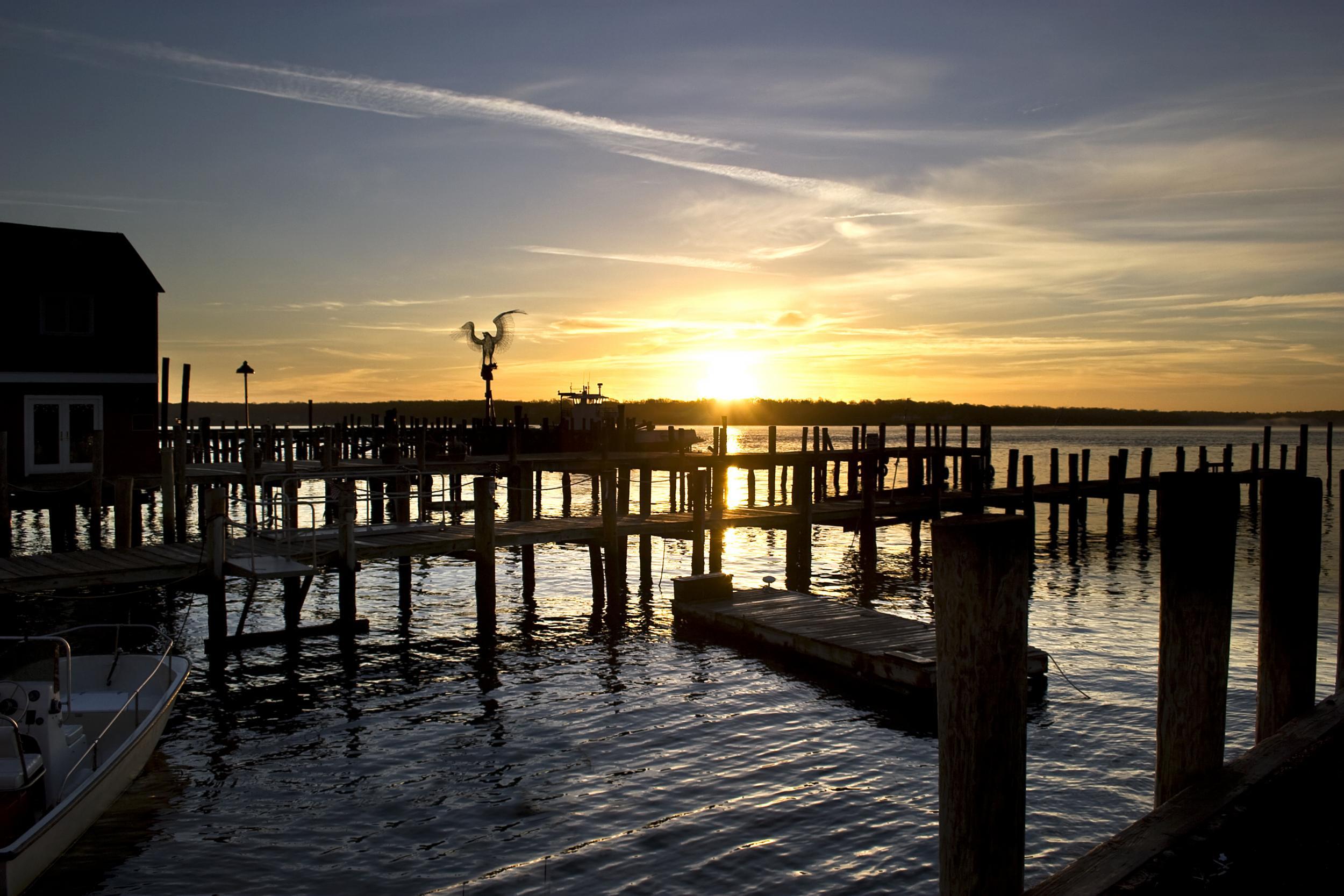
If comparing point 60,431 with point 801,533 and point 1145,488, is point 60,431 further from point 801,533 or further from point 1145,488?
point 1145,488

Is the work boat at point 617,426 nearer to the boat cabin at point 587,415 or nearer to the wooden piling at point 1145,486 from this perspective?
the boat cabin at point 587,415

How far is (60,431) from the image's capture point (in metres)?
26.0

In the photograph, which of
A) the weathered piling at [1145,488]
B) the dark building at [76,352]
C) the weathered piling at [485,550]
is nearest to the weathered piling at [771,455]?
the weathered piling at [485,550]

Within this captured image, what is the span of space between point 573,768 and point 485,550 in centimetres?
703

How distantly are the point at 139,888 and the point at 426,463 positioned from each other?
17.9m

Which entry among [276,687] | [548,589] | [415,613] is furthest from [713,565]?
[276,687]

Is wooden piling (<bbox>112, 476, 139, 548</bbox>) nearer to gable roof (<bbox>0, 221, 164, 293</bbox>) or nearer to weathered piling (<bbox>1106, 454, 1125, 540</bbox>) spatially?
gable roof (<bbox>0, 221, 164, 293</bbox>)

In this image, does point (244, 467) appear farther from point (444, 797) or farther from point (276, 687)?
point (444, 797)

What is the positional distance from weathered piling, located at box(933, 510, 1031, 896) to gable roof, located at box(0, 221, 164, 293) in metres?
29.3

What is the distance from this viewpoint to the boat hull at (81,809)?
7.58 metres

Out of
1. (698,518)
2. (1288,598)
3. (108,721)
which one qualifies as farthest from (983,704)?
(698,518)

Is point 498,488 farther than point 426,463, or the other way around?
point 498,488

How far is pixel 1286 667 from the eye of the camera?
633 centimetres

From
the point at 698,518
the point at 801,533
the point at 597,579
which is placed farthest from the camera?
the point at 801,533
